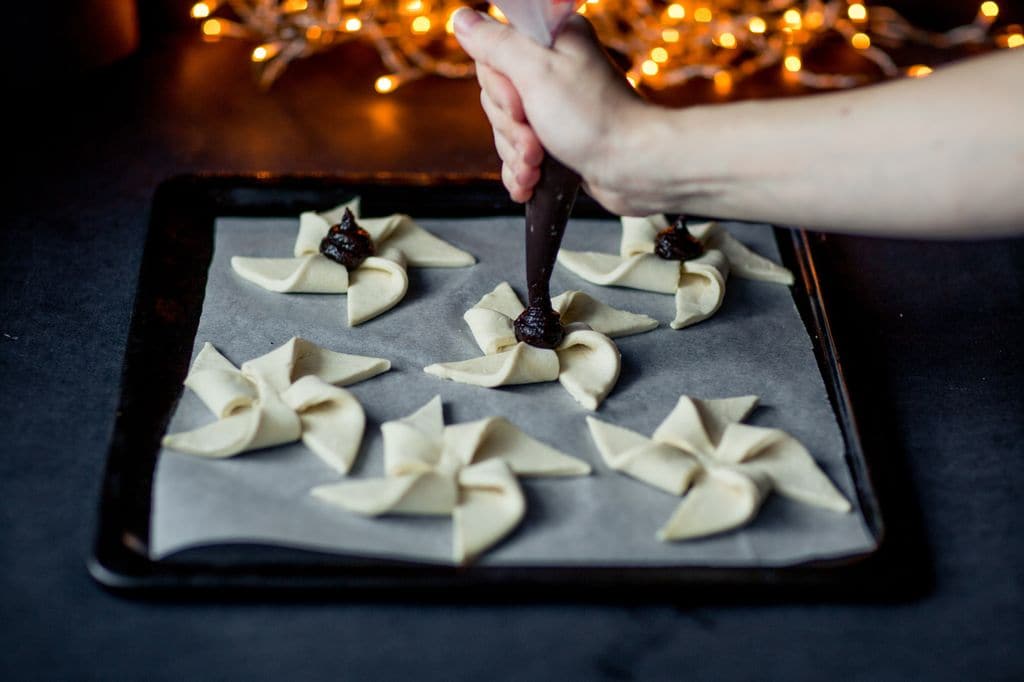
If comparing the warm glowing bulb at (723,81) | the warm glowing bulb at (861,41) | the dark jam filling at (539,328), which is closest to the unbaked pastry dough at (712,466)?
the dark jam filling at (539,328)

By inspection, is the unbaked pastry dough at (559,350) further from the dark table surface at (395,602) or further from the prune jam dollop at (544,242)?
the dark table surface at (395,602)

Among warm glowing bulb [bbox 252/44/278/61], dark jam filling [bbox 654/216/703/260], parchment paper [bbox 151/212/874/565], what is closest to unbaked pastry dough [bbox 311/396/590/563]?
parchment paper [bbox 151/212/874/565]

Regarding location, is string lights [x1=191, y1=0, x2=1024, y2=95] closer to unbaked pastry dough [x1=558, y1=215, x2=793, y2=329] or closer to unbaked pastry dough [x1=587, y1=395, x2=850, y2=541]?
unbaked pastry dough [x1=558, y1=215, x2=793, y2=329]

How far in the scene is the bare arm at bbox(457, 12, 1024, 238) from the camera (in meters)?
0.96

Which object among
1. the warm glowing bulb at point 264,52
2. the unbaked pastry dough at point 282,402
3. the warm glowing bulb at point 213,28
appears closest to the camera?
the unbaked pastry dough at point 282,402

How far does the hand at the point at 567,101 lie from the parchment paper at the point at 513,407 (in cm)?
21

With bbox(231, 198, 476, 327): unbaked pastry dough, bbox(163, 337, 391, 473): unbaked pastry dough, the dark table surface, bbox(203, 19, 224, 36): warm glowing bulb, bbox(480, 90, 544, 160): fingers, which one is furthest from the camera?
bbox(203, 19, 224, 36): warm glowing bulb

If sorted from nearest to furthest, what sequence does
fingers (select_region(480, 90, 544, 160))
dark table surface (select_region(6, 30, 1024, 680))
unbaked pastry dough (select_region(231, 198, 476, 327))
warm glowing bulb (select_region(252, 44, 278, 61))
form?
dark table surface (select_region(6, 30, 1024, 680))
fingers (select_region(480, 90, 544, 160))
unbaked pastry dough (select_region(231, 198, 476, 327))
warm glowing bulb (select_region(252, 44, 278, 61))

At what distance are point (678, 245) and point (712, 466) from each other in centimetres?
38

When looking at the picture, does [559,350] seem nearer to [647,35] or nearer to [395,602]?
[395,602]

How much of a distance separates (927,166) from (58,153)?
1205mm

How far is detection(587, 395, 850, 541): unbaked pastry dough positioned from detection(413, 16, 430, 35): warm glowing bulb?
0.95 meters

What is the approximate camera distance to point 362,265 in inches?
53.1

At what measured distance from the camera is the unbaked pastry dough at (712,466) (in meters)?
1.02
